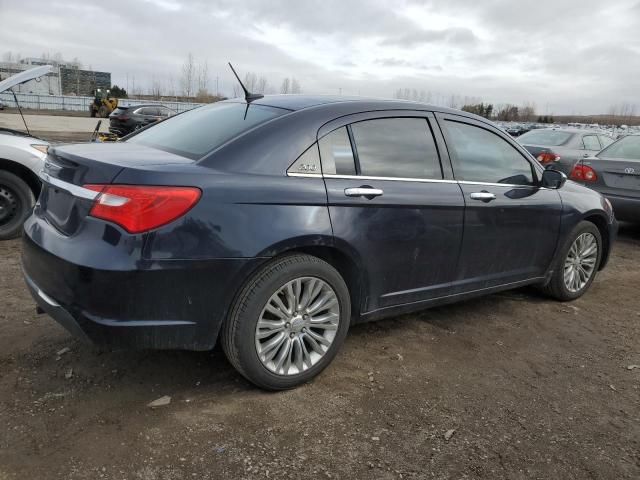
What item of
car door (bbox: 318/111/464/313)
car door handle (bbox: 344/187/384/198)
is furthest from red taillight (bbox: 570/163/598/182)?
car door handle (bbox: 344/187/384/198)

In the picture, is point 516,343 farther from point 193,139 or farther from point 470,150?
point 193,139

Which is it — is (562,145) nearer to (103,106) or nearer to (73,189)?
(73,189)

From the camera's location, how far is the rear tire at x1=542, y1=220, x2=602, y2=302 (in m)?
4.70

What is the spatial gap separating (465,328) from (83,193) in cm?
288

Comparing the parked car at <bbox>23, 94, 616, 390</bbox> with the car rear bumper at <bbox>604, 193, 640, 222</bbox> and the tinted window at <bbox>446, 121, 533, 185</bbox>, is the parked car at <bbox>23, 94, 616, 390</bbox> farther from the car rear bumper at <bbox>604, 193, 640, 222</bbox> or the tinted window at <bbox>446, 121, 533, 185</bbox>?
the car rear bumper at <bbox>604, 193, 640, 222</bbox>

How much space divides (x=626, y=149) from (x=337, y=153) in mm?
6484

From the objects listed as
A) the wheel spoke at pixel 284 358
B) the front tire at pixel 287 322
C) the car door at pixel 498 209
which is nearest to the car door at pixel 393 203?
the car door at pixel 498 209

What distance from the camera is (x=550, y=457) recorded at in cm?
262

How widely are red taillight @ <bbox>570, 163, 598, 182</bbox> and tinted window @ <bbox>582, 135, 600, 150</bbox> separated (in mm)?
4000

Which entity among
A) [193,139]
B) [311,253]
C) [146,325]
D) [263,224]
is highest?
[193,139]

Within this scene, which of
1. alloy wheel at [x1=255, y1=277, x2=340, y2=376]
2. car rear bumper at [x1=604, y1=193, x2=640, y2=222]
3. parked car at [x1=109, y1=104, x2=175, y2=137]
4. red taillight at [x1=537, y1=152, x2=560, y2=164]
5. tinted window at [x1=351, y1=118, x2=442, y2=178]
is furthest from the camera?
parked car at [x1=109, y1=104, x2=175, y2=137]

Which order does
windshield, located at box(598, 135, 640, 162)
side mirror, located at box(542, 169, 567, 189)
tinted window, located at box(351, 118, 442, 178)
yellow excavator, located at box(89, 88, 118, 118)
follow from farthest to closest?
yellow excavator, located at box(89, 88, 118, 118) → windshield, located at box(598, 135, 640, 162) → side mirror, located at box(542, 169, 567, 189) → tinted window, located at box(351, 118, 442, 178)

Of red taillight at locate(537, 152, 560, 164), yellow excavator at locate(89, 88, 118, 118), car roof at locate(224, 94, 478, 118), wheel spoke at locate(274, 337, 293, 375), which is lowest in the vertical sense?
yellow excavator at locate(89, 88, 118, 118)

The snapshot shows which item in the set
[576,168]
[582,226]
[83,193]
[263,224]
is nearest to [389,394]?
[263,224]
